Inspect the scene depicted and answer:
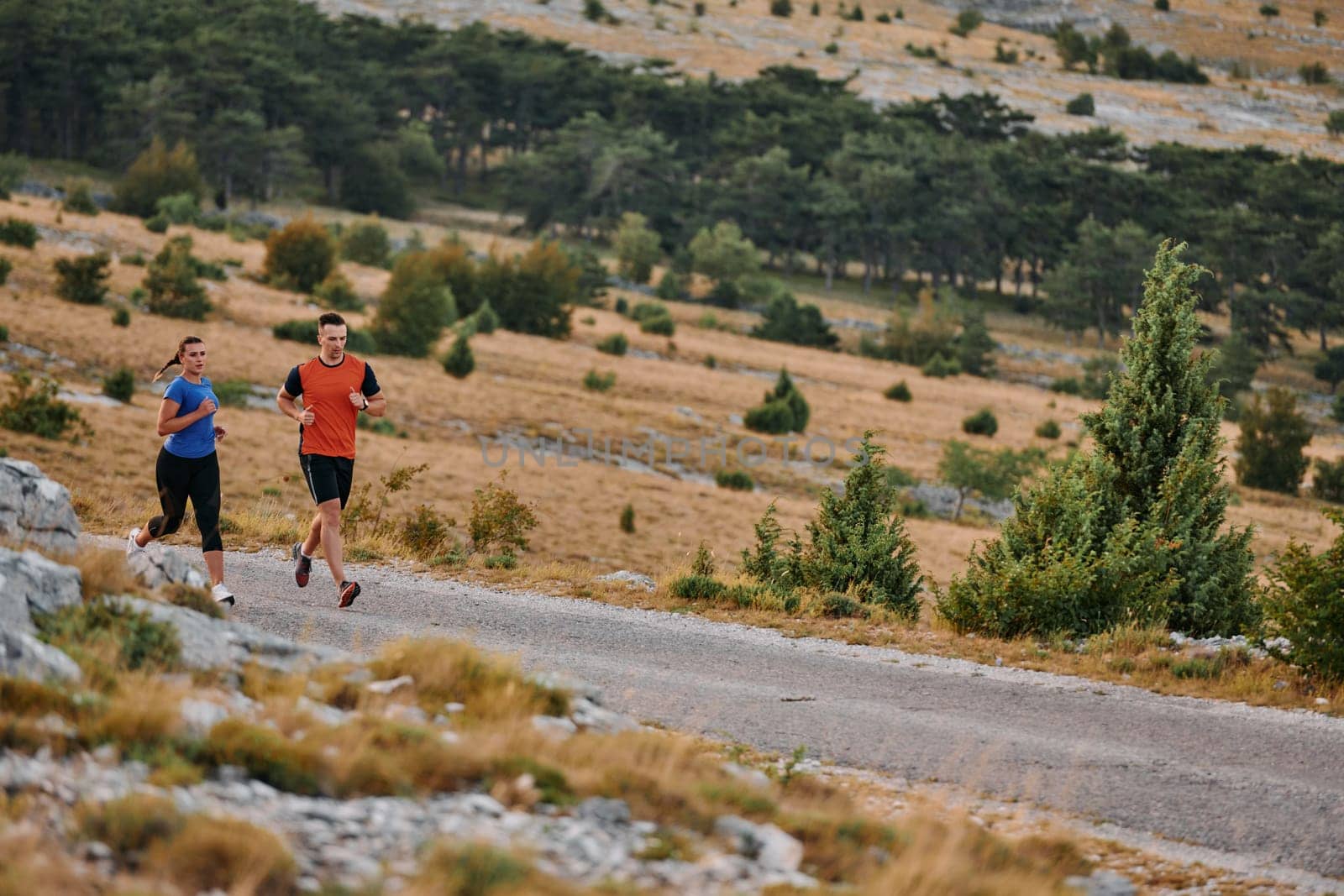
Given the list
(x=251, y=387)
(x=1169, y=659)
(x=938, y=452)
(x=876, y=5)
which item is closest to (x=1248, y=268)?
(x=938, y=452)

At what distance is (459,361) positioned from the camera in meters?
45.9

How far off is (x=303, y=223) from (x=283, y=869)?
5599 centimetres

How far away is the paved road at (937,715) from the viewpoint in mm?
7113

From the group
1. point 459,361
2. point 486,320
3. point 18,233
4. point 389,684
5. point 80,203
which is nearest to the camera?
point 389,684

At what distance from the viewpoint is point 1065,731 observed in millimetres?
8375

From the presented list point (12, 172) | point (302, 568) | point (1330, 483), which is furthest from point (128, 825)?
point (12, 172)

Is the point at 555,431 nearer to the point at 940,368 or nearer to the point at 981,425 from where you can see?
the point at 981,425

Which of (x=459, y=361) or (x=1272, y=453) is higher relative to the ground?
(x=459, y=361)

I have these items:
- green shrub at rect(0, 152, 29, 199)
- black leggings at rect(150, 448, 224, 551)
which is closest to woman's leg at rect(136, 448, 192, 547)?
black leggings at rect(150, 448, 224, 551)

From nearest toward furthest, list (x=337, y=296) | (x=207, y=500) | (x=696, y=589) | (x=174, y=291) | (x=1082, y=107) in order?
(x=207, y=500) → (x=696, y=589) → (x=174, y=291) → (x=337, y=296) → (x=1082, y=107)

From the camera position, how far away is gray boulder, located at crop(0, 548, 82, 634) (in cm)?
641

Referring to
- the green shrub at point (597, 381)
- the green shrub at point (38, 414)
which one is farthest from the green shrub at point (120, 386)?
the green shrub at point (597, 381)

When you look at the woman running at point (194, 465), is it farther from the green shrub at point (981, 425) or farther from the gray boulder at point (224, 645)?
the green shrub at point (981, 425)

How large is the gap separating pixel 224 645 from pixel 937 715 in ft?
15.4
